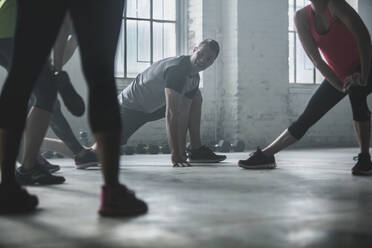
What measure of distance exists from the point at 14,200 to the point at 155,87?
2339 mm

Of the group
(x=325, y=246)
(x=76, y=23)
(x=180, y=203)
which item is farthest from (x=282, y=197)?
(x=76, y=23)

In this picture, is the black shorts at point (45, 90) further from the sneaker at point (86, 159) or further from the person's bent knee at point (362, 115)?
the person's bent knee at point (362, 115)

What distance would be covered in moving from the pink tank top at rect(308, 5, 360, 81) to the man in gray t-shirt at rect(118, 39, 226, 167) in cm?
96

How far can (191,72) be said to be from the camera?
12.4 feet

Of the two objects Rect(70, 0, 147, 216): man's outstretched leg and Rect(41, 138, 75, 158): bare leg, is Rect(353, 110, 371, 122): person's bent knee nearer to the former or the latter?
Rect(70, 0, 147, 216): man's outstretched leg

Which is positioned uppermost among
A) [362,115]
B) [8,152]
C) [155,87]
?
[155,87]

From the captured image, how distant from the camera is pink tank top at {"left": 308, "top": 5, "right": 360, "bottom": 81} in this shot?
282cm

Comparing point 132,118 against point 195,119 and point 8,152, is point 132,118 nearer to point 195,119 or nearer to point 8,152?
point 195,119

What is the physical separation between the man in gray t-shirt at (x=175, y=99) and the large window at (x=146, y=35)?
115 inches

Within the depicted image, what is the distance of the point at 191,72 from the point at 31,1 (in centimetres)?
232

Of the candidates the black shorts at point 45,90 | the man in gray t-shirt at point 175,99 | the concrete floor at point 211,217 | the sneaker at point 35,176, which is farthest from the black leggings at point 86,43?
the man in gray t-shirt at point 175,99

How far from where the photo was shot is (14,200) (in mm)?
1685

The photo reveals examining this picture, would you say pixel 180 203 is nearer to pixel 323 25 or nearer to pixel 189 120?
pixel 323 25

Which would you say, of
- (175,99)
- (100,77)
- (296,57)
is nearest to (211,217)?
(100,77)
